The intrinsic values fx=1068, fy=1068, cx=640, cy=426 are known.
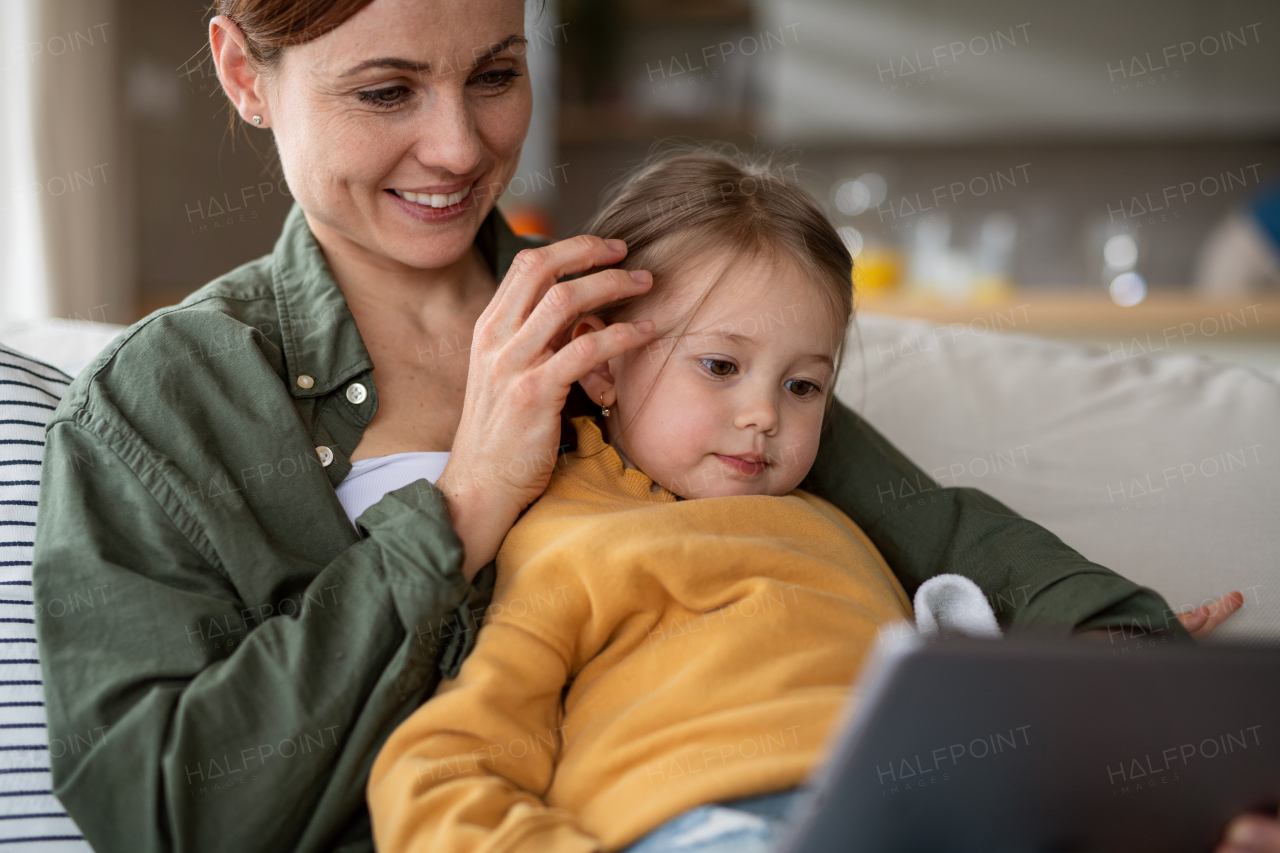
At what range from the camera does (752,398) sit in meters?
1.07

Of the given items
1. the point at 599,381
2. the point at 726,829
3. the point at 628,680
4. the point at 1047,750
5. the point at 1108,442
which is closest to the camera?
the point at 1047,750

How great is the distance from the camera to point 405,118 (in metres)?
1.12

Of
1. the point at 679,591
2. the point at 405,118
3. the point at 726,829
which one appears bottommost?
the point at 726,829

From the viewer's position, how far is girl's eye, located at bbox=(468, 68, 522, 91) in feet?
3.82

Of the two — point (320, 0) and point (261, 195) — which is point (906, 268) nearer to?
point (261, 195)

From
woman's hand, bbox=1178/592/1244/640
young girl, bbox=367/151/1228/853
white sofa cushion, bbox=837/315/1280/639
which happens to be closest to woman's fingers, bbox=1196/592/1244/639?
woman's hand, bbox=1178/592/1244/640

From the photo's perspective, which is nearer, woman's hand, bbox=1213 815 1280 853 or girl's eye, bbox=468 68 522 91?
woman's hand, bbox=1213 815 1280 853

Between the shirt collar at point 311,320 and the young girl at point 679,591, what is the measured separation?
0.82 feet

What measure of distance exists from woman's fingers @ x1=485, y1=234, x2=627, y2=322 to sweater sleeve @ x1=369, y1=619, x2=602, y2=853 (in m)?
0.30

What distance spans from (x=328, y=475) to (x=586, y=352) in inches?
11.8

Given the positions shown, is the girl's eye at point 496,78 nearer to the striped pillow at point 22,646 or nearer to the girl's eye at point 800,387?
the girl's eye at point 800,387

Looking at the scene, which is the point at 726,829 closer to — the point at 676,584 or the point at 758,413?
the point at 676,584

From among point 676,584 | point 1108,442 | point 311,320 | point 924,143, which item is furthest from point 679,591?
point 924,143

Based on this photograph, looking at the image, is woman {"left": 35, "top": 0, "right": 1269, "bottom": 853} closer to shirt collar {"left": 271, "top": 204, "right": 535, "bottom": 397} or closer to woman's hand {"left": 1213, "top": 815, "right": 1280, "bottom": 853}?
shirt collar {"left": 271, "top": 204, "right": 535, "bottom": 397}
